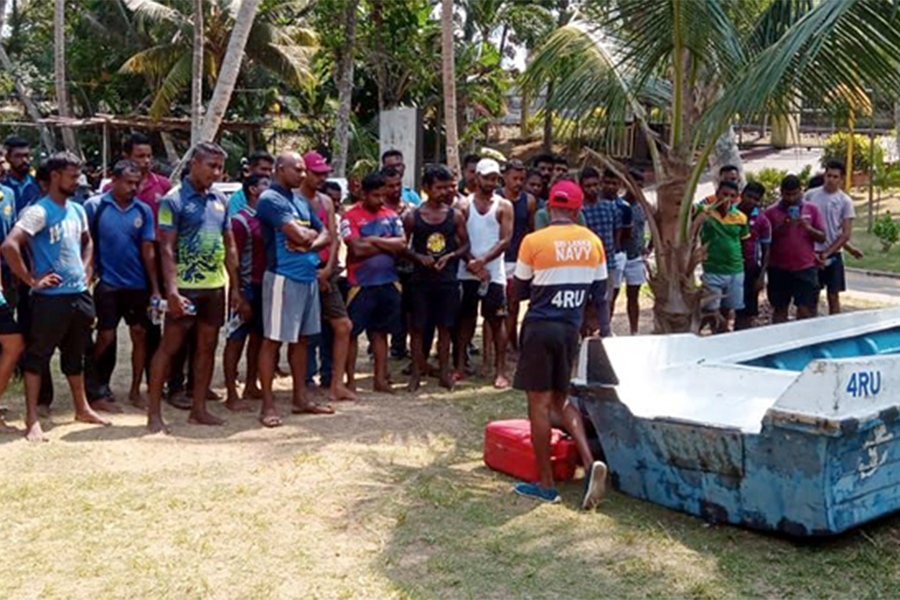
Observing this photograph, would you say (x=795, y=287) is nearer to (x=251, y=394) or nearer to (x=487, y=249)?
(x=487, y=249)

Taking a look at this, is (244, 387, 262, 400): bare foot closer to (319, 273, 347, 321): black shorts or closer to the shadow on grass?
(319, 273, 347, 321): black shorts

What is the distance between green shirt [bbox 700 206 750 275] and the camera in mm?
9000

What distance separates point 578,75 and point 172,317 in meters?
3.96

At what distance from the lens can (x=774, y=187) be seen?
25.5 m

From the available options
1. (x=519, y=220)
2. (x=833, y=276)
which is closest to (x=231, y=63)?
(x=519, y=220)

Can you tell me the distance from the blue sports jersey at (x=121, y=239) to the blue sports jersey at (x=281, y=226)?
0.86 m

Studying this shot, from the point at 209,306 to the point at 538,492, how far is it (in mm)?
2550

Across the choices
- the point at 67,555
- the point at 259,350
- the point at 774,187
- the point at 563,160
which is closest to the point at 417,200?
the point at 563,160

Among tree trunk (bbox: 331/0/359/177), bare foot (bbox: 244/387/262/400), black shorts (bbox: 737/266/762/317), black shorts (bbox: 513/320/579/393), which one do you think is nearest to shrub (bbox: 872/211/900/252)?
black shorts (bbox: 737/266/762/317)

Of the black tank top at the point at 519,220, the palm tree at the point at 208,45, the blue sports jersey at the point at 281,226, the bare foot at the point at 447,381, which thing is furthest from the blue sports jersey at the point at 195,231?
the palm tree at the point at 208,45

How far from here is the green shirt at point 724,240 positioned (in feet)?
29.5

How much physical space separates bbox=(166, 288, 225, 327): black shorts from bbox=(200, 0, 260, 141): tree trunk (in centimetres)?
418

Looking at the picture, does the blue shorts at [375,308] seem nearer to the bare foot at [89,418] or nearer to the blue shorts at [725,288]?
the bare foot at [89,418]

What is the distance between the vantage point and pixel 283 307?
6.61 meters
